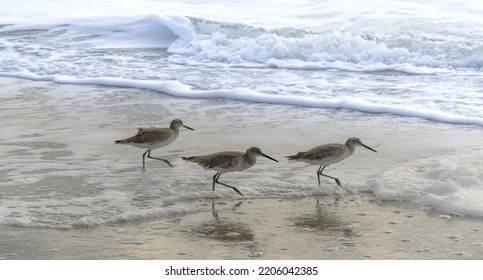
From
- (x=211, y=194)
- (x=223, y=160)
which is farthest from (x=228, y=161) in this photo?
(x=211, y=194)

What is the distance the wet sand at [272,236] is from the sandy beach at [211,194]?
14mm

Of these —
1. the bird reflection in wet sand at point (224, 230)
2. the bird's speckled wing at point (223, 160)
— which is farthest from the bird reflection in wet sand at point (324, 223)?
the bird's speckled wing at point (223, 160)

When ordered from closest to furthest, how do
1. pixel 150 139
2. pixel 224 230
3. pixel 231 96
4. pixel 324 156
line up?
pixel 224 230 < pixel 324 156 < pixel 150 139 < pixel 231 96

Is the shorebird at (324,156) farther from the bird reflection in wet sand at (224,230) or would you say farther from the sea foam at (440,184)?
the bird reflection in wet sand at (224,230)

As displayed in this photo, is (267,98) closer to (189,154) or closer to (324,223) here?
(189,154)

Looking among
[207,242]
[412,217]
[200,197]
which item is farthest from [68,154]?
[412,217]

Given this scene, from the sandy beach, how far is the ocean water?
3 centimetres

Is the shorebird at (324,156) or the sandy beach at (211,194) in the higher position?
the shorebird at (324,156)

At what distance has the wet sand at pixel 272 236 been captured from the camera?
6.16m

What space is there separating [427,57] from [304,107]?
15.6 ft

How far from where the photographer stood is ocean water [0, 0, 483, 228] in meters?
7.65

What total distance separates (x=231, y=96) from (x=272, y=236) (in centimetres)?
548

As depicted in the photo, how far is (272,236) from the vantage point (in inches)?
258

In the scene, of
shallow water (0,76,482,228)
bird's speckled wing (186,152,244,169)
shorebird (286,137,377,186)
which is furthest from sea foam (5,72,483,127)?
bird's speckled wing (186,152,244,169)
